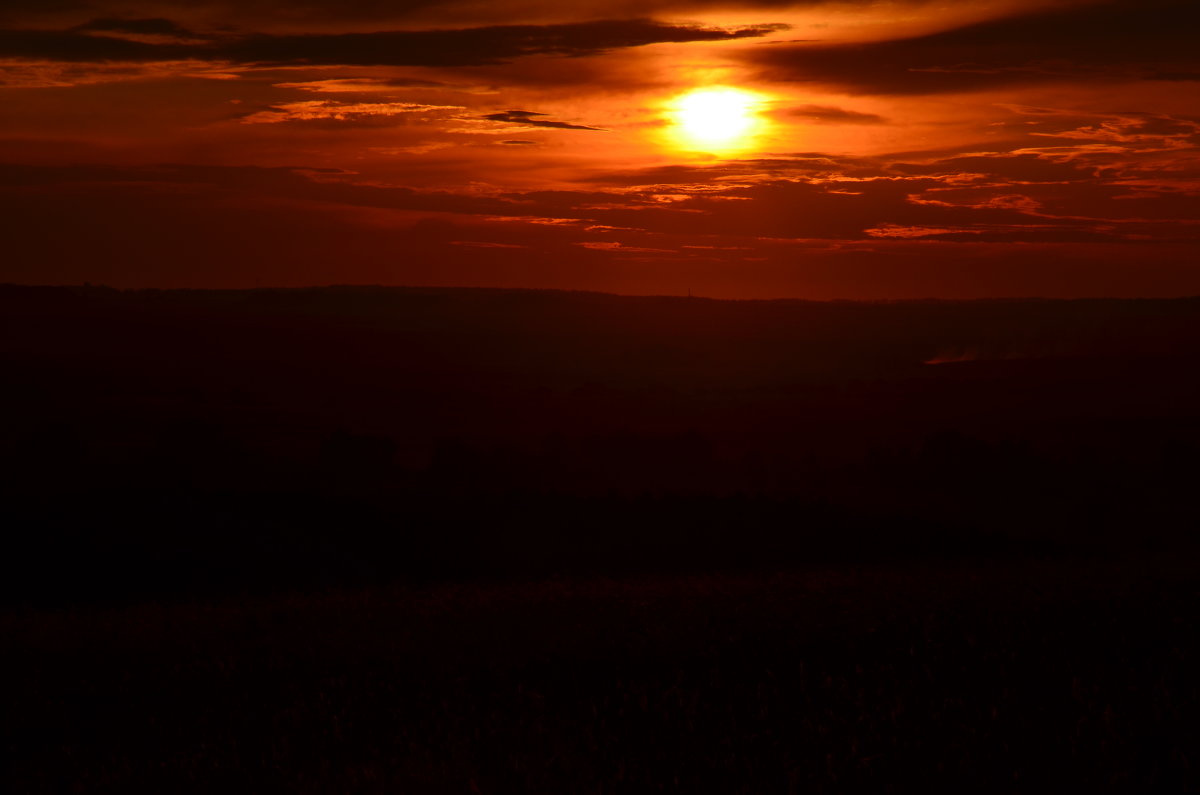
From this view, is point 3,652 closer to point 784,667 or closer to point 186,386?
point 784,667

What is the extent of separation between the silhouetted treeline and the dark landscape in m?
0.18

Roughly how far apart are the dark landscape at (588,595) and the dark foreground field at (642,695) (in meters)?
0.03

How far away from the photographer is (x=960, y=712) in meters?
7.25

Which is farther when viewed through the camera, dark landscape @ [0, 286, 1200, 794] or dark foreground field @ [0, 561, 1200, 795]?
dark landscape @ [0, 286, 1200, 794]

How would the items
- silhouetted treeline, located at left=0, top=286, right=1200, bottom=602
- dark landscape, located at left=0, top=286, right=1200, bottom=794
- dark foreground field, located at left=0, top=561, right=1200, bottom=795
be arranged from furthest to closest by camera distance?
silhouetted treeline, located at left=0, top=286, right=1200, bottom=602 < dark landscape, located at left=0, top=286, right=1200, bottom=794 < dark foreground field, located at left=0, top=561, right=1200, bottom=795

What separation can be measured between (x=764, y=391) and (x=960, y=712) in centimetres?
7026

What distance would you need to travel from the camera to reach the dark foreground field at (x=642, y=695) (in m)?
6.49

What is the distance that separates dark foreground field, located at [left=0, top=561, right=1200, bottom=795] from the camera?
21.3 feet

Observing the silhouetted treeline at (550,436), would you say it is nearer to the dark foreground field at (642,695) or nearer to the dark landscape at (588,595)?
the dark landscape at (588,595)

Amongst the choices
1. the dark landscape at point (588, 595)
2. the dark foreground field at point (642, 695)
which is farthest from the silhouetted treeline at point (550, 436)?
the dark foreground field at point (642, 695)

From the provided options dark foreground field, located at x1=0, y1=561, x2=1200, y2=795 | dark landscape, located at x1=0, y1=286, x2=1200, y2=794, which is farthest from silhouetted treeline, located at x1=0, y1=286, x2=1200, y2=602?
dark foreground field, located at x1=0, y1=561, x2=1200, y2=795

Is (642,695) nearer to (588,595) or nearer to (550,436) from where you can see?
(588,595)

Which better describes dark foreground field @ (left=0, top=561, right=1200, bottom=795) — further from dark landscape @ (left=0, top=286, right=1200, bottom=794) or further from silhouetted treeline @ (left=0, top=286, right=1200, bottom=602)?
silhouetted treeline @ (left=0, top=286, right=1200, bottom=602)

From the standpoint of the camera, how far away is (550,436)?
4238 cm
